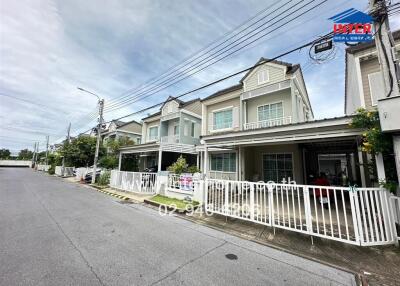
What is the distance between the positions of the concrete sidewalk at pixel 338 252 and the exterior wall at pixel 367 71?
6.92 meters

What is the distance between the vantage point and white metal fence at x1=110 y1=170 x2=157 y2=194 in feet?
35.7

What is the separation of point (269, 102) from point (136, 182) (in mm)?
10530

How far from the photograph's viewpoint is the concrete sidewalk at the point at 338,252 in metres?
3.25

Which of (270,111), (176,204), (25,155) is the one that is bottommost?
(176,204)

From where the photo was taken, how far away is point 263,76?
12328mm

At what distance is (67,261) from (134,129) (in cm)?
2544

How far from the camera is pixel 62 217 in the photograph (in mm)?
6254

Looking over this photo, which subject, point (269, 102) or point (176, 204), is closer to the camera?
point (176, 204)

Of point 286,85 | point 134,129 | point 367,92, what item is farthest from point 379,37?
point 134,129

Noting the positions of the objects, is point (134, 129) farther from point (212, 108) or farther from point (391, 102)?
point (391, 102)

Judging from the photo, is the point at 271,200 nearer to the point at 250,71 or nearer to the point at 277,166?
the point at 277,166

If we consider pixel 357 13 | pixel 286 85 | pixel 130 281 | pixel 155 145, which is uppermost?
pixel 286 85

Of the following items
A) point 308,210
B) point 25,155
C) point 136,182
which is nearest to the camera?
point 308,210

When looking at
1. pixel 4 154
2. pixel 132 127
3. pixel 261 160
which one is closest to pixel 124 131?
pixel 132 127
